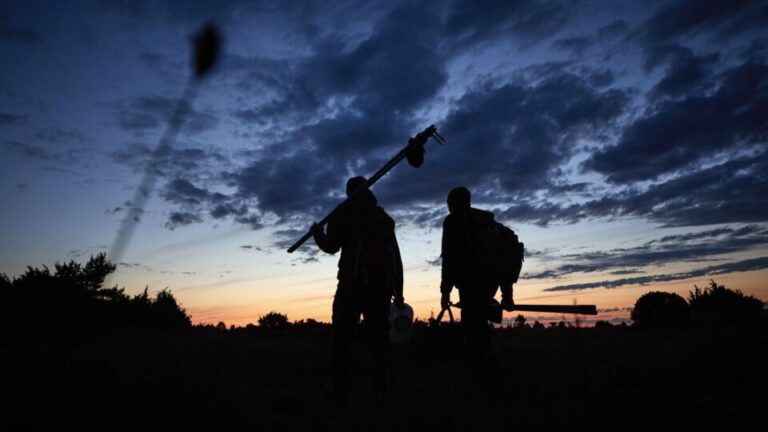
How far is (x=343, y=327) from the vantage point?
495cm

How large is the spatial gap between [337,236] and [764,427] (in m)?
4.09

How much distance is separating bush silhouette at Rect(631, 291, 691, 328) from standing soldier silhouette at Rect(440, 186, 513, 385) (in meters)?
12.3

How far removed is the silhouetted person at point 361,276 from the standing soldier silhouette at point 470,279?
66 centimetres

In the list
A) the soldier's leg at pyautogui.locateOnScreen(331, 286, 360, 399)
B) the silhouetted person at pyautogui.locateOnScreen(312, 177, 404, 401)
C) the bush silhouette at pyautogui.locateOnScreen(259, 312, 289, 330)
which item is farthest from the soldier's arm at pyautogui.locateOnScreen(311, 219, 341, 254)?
the bush silhouette at pyautogui.locateOnScreen(259, 312, 289, 330)

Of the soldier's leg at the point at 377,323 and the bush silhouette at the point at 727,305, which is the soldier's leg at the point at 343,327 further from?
the bush silhouette at the point at 727,305

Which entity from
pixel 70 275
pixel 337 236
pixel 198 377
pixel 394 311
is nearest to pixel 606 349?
pixel 394 311

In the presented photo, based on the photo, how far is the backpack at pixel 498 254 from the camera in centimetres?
510

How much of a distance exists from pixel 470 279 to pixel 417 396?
1453 millimetres

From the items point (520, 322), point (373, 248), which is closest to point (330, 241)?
point (373, 248)

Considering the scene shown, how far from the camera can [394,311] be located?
28.9 feet

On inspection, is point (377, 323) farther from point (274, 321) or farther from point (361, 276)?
point (274, 321)

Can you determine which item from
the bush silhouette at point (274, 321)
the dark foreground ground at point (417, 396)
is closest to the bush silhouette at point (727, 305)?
the dark foreground ground at point (417, 396)

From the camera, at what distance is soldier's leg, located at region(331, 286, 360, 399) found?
189 inches

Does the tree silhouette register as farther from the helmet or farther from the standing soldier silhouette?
the standing soldier silhouette
